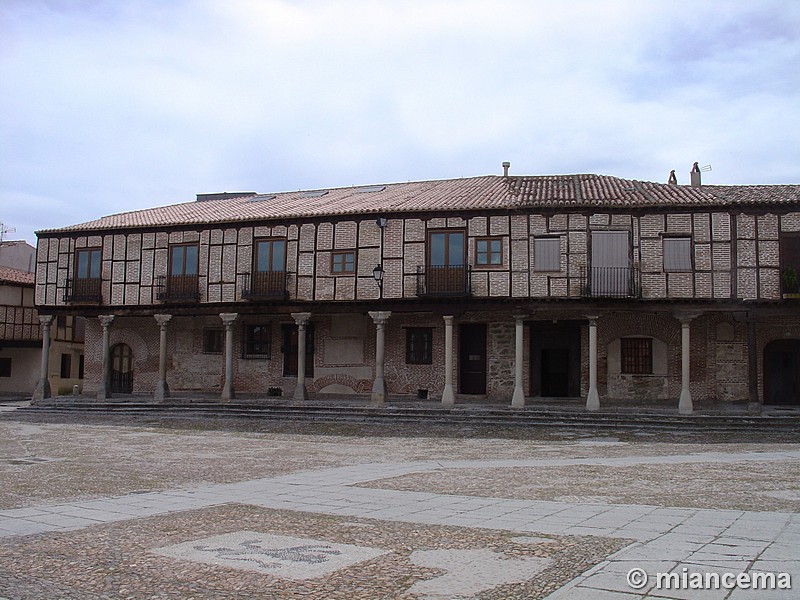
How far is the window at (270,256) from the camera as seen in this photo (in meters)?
26.9

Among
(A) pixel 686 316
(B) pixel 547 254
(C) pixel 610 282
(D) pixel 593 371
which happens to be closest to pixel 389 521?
(D) pixel 593 371

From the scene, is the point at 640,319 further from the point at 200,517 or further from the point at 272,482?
the point at 200,517

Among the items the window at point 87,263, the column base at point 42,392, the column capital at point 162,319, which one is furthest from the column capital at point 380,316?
the column base at point 42,392

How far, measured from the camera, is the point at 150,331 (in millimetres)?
30281

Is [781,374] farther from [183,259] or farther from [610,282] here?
[183,259]

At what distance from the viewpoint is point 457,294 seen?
2434 centimetres

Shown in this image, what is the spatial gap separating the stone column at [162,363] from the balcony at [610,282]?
14.0 metres

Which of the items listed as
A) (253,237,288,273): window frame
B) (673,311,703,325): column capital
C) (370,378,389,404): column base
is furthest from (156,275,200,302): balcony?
(673,311,703,325): column capital

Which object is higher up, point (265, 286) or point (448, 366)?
point (265, 286)

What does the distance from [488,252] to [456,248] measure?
3.34ft

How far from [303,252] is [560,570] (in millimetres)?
21490

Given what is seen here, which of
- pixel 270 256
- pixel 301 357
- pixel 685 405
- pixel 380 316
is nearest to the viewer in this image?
pixel 685 405

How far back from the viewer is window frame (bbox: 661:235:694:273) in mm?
23281

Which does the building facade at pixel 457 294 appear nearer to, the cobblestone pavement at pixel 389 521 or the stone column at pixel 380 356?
the stone column at pixel 380 356
